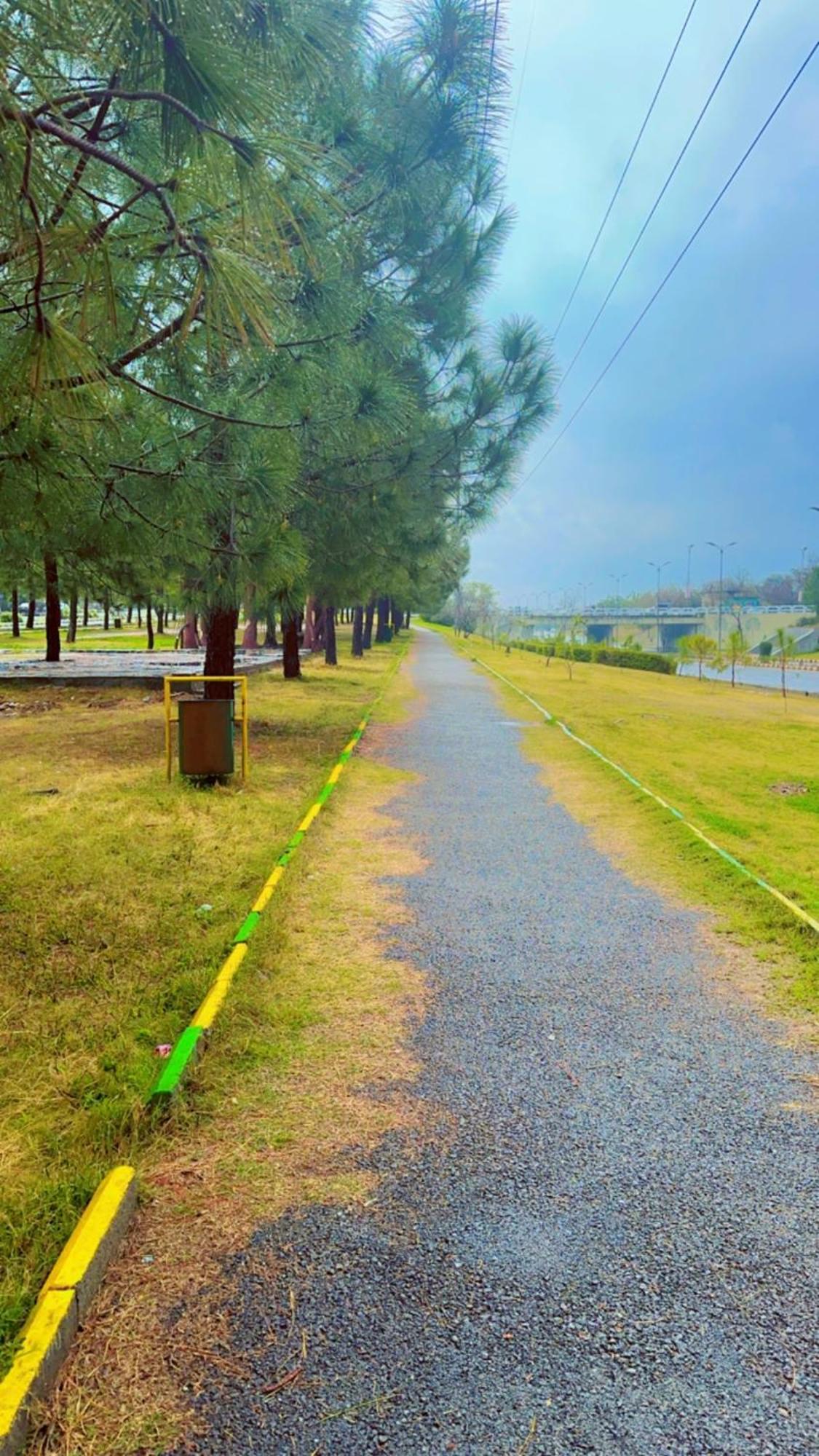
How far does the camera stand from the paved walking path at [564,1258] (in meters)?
1.61

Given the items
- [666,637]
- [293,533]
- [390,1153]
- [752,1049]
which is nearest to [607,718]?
[293,533]

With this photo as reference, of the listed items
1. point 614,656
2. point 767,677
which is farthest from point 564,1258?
point 614,656

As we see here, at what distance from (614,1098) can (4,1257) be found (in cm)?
174

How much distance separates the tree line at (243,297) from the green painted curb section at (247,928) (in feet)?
6.94

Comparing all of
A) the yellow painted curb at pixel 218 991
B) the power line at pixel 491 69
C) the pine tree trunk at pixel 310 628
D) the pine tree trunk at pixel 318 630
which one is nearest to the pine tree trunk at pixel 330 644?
the pine tree trunk at pixel 310 628

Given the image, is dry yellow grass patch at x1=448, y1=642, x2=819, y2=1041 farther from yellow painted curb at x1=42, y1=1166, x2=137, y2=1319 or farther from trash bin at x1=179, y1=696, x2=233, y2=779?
trash bin at x1=179, y1=696, x2=233, y2=779

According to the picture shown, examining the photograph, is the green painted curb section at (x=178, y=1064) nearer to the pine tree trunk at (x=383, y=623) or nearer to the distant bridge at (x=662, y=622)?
the pine tree trunk at (x=383, y=623)

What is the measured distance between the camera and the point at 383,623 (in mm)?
45844

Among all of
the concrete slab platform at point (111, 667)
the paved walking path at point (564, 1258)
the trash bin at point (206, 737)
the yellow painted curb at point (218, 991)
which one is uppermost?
the concrete slab platform at point (111, 667)

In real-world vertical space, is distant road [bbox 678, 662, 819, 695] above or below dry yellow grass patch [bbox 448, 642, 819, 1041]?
above

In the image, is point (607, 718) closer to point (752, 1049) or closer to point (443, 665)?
point (752, 1049)

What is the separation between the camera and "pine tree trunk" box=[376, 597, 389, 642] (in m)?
43.1

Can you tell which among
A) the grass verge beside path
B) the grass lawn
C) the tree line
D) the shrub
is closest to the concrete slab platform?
the tree line

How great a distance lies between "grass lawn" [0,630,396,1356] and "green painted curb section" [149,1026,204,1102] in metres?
0.05
